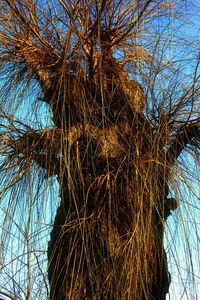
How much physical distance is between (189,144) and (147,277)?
0.59 meters

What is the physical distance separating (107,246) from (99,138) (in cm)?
41

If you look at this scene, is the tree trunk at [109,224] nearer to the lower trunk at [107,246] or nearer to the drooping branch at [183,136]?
the lower trunk at [107,246]

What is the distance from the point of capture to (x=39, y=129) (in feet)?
7.02

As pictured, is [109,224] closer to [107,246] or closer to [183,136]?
[107,246]

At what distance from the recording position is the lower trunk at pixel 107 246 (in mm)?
1832

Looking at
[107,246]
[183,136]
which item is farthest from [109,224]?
[183,136]

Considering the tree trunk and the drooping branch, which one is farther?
the drooping branch

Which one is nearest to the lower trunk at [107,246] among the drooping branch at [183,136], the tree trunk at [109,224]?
the tree trunk at [109,224]

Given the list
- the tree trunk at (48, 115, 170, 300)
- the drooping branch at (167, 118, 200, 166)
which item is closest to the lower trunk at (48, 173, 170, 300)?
the tree trunk at (48, 115, 170, 300)

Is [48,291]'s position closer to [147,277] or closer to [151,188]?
[147,277]

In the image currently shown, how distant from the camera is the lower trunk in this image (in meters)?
1.83

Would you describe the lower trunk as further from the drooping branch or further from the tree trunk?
the drooping branch

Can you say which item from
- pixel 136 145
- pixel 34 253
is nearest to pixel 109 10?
pixel 136 145

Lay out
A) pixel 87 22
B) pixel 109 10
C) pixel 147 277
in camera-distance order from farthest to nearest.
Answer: pixel 109 10 → pixel 87 22 → pixel 147 277
